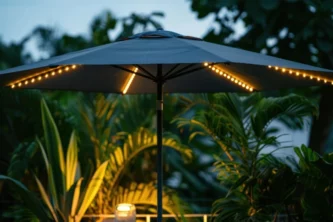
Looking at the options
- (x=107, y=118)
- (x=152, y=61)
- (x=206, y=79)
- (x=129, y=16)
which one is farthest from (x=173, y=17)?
(x=152, y=61)

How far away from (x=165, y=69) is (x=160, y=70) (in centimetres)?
66

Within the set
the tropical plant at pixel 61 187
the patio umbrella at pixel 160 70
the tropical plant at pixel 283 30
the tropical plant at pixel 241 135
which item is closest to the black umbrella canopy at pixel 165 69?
the patio umbrella at pixel 160 70

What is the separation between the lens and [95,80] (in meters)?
4.90

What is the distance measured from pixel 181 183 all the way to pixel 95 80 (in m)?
5.10

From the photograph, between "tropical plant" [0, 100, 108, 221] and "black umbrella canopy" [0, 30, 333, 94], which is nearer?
"black umbrella canopy" [0, 30, 333, 94]

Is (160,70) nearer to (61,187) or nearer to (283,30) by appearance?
(61,187)

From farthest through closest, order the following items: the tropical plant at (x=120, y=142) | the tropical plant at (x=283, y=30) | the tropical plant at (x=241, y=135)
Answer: the tropical plant at (x=120, y=142)
the tropical plant at (x=283, y=30)
the tropical plant at (x=241, y=135)

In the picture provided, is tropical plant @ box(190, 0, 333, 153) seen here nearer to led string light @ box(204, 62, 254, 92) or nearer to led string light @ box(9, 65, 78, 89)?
led string light @ box(204, 62, 254, 92)

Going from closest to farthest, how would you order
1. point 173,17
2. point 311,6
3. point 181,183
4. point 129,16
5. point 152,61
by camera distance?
point 152,61, point 311,6, point 129,16, point 173,17, point 181,183

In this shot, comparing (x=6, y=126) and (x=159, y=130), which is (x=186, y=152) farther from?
(x=6, y=126)

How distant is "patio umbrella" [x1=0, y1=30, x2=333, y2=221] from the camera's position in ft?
10.0

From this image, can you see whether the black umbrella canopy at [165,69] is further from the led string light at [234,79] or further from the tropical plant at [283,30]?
the tropical plant at [283,30]

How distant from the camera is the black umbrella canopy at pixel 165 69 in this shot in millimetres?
3043

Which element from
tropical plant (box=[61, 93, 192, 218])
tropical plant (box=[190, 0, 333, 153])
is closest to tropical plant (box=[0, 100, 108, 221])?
tropical plant (box=[61, 93, 192, 218])
